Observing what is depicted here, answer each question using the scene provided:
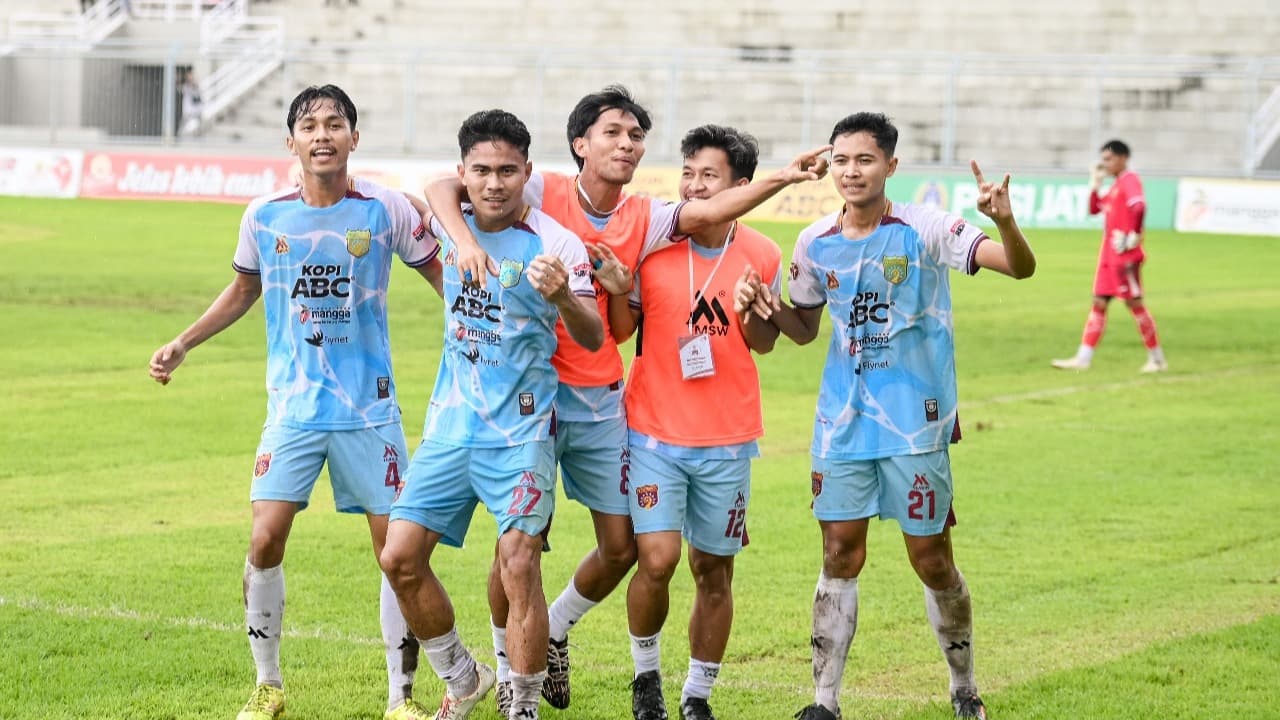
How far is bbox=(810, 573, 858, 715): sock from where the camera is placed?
6.52 metres

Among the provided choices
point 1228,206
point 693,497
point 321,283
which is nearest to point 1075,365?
point 693,497

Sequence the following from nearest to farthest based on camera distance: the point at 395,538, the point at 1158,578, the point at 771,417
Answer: the point at 395,538, the point at 1158,578, the point at 771,417

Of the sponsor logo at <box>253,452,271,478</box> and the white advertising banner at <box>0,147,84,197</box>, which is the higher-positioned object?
the white advertising banner at <box>0,147,84,197</box>

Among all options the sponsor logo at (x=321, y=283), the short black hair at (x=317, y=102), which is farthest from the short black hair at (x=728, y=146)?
the sponsor logo at (x=321, y=283)

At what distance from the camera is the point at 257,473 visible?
652cm

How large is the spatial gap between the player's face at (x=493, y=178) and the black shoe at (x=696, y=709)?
2013mm

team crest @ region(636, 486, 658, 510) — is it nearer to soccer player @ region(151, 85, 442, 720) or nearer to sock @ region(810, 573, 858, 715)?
sock @ region(810, 573, 858, 715)

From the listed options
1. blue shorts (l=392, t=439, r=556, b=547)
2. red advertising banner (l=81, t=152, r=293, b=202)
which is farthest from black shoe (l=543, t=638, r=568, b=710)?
red advertising banner (l=81, t=152, r=293, b=202)

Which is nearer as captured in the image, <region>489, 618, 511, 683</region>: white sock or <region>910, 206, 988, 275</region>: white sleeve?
<region>910, 206, 988, 275</region>: white sleeve

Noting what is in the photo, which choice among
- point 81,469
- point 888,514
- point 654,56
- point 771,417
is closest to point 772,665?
point 888,514

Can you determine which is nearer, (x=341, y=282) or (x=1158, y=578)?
(x=341, y=282)

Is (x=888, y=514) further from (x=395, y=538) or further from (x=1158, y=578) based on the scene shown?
(x=1158, y=578)

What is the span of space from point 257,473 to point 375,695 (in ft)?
3.47

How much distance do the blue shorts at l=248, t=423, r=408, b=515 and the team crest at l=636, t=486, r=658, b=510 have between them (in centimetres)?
96
